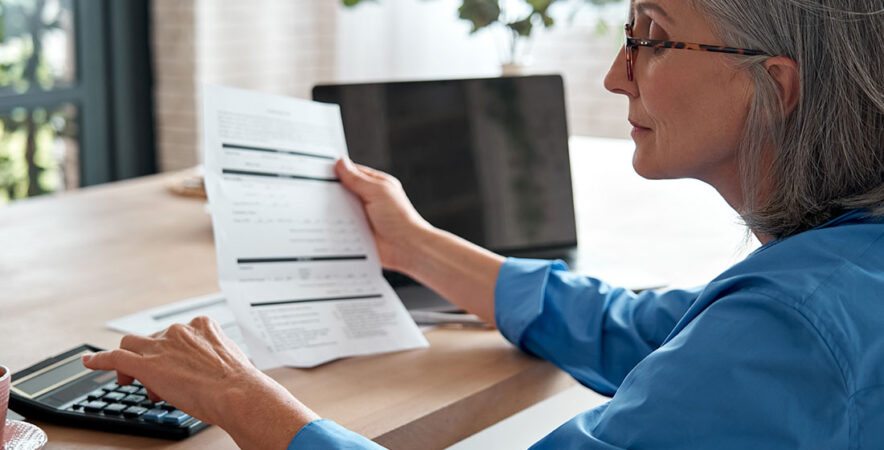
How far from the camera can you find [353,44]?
4113mm

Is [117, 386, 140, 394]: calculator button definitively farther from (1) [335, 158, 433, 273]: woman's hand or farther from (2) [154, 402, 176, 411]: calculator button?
(1) [335, 158, 433, 273]: woman's hand

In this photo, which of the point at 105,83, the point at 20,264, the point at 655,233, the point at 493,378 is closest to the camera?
the point at 493,378

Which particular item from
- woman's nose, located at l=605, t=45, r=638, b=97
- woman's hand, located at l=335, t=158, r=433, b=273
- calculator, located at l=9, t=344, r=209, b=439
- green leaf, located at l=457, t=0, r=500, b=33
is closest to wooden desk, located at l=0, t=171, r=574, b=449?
calculator, located at l=9, t=344, r=209, b=439

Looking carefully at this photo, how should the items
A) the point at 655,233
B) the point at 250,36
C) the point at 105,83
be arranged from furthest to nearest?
the point at 250,36
the point at 105,83
the point at 655,233

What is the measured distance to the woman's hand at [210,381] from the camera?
2.84 feet

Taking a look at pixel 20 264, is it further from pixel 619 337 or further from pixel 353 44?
pixel 353 44

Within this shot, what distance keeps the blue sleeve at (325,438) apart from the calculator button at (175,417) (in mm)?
133

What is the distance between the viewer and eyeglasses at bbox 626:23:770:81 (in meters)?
0.88

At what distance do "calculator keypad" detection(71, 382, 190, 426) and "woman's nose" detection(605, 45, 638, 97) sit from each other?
56 cm

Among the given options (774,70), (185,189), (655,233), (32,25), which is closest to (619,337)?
(774,70)

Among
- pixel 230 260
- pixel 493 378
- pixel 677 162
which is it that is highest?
pixel 677 162

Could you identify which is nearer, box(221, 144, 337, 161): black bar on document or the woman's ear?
the woman's ear

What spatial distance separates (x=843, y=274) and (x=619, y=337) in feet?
1.49

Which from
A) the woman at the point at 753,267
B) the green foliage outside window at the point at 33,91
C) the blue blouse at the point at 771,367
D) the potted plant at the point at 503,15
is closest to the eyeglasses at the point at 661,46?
the woman at the point at 753,267
